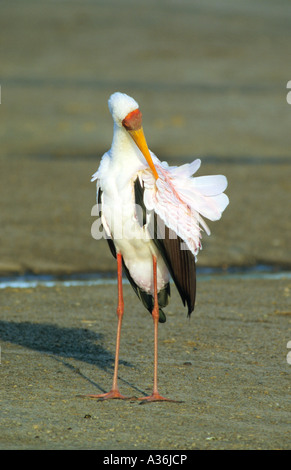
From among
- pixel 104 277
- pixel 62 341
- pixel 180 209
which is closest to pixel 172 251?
pixel 180 209

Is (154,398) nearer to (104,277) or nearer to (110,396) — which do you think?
(110,396)

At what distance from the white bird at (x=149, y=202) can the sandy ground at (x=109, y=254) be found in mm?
485

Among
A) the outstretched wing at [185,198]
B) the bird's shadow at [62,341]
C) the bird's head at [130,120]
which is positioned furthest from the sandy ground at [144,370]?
the bird's head at [130,120]

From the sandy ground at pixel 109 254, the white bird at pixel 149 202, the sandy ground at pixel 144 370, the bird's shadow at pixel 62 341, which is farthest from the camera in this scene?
the bird's shadow at pixel 62 341

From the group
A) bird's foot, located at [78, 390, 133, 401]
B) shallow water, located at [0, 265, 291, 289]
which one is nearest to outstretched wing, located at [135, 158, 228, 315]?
bird's foot, located at [78, 390, 133, 401]

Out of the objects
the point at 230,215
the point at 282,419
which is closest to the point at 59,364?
the point at 282,419

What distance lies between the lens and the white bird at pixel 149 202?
5.20m

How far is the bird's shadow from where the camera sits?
618 cm

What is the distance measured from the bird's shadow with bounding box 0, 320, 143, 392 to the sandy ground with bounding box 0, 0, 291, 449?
15mm

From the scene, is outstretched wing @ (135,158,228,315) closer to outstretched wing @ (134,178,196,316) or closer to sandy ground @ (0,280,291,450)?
outstretched wing @ (134,178,196,316)

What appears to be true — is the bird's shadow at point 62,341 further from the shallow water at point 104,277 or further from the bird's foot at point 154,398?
the shallow water at point 104,277

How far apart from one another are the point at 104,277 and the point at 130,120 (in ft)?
13.2

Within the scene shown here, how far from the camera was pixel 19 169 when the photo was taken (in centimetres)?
1394
